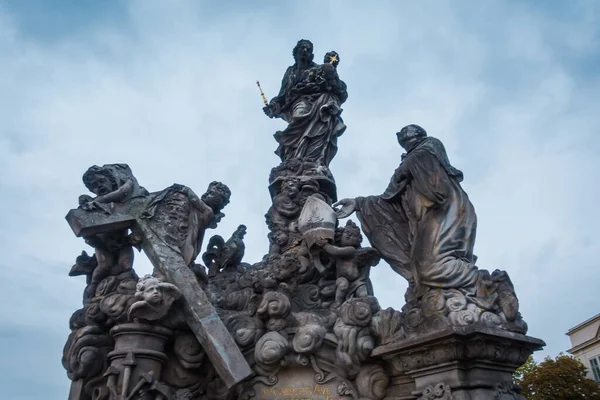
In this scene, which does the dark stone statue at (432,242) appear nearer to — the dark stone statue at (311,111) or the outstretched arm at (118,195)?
the dark stone statue at (311,111)

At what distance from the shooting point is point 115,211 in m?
6.77

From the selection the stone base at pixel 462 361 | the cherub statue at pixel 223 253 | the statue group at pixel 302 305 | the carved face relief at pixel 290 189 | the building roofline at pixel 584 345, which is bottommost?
the stone base at pixel 462 361

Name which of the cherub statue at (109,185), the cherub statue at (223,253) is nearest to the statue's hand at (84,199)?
the cherub statue at (109,185)

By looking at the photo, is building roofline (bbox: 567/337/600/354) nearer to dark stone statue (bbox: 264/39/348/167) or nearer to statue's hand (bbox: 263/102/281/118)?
dark stone statue (bbox: 264/39/348/167)

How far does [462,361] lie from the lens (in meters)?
5.44

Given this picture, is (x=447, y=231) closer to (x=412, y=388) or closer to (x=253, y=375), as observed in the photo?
(x=412, y=388)

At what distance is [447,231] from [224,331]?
283cm

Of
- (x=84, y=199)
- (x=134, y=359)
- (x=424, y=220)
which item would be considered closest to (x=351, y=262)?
(x=424, y=220)

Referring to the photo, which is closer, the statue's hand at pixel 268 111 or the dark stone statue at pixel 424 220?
the dark stone statue at pixel 424 220

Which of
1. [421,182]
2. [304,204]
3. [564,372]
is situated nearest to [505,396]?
[421,182]

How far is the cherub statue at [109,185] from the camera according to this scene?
6836mm

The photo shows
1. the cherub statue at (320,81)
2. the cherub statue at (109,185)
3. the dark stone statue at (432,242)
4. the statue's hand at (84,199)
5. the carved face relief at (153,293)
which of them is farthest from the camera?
the cherub statue at (320,81)

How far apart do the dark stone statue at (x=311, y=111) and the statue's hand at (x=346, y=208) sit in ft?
5.89

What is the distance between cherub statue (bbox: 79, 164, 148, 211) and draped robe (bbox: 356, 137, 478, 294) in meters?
3.17
